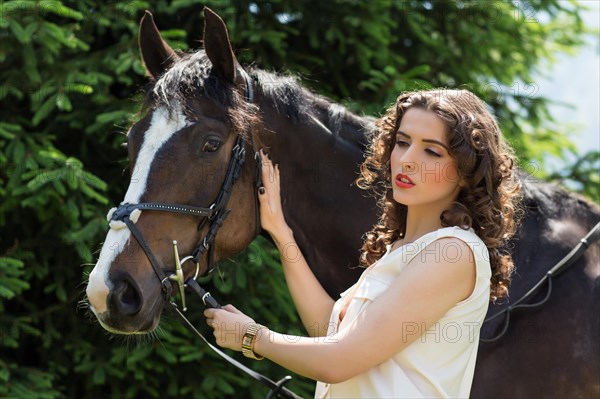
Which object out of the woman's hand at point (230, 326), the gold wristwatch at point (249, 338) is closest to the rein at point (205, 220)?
the woman's hand at point (230, 326)

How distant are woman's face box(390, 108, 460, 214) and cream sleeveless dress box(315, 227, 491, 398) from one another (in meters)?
0.12

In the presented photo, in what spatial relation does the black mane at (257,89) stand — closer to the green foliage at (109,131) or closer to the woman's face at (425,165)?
the woman's face at (425,165)

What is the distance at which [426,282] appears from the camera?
170cm

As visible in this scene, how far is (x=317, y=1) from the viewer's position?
4.70m

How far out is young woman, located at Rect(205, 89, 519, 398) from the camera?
172 cm

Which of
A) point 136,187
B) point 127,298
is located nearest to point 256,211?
point 136,187

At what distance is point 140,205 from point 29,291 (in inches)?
100

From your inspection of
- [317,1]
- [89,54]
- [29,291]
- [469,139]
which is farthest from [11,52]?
[469,139]

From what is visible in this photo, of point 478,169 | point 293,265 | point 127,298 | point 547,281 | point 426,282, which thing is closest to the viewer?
point 426,282

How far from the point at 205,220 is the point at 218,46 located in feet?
2.04

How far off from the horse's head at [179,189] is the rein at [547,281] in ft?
3.30

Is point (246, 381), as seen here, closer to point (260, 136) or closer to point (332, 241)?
point (332, 241)

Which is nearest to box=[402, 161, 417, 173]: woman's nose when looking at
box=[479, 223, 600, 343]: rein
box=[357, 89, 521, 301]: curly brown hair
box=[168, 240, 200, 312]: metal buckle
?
box=[357, 89, 521, 301]: curly brown hair

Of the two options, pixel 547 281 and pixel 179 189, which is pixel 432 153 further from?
pixel 547 281
